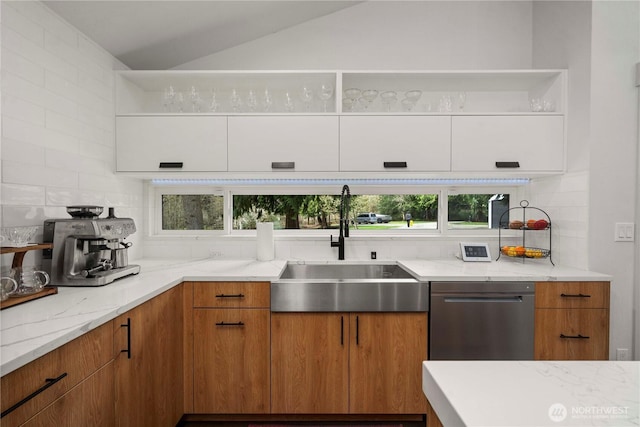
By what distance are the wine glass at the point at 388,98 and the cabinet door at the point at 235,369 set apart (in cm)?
176

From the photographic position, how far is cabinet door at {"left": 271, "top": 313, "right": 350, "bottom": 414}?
1973mm

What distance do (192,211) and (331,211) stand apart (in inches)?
47.8

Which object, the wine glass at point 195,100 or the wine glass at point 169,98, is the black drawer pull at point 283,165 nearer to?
the wine glass at point 195,100

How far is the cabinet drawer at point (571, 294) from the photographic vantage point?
78.5 inches

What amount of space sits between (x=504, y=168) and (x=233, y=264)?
6.82 feet

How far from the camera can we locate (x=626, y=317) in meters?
2.14

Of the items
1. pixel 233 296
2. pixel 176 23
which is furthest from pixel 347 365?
pixel 176 23

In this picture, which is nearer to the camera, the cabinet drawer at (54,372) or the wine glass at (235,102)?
the cabinet drawer at (54,372)

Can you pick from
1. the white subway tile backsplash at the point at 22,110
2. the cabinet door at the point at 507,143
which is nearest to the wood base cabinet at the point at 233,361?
the white subway tile backsplash at the point at 22,110

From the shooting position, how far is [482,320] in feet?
6.54

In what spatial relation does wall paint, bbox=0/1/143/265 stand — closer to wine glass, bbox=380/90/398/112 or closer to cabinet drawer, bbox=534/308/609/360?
wine glass, bbox=380/90/398/112

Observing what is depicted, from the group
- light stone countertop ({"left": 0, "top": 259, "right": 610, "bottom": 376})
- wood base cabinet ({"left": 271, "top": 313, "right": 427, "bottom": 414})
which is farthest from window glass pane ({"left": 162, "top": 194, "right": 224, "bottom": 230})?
wood base cabinet ({"left": 271, "top": 313, "right": 427, "bottom": 414})

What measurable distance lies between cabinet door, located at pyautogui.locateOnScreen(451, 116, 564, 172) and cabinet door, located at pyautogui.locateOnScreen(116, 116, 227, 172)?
170cm

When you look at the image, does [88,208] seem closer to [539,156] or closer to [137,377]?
[137,377]
